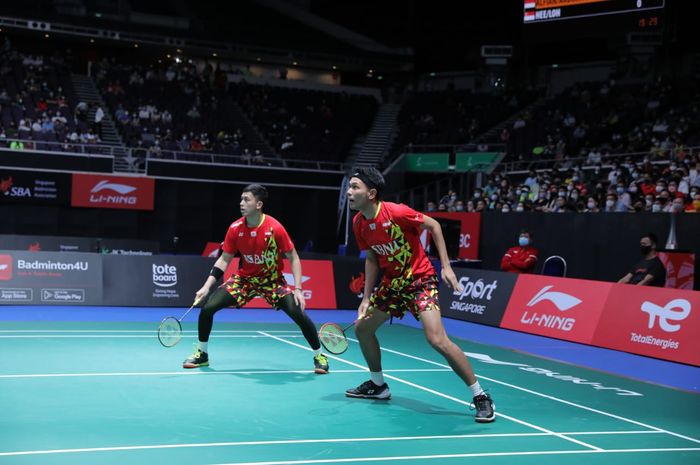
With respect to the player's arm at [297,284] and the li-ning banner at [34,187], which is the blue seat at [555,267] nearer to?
the player's arm at [297,284]

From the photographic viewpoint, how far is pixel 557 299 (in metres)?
15.7

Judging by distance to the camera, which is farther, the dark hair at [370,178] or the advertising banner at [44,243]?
the advertising banner at [44,243]

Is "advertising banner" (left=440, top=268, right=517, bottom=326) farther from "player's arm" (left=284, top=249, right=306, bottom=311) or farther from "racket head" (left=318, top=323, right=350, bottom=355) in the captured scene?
"racket head" (left=318, top=323, right=350, bottom=355)

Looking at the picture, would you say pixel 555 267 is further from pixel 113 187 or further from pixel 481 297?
pixel 113 187

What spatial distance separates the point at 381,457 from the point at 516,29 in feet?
125

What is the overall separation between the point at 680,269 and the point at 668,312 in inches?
190

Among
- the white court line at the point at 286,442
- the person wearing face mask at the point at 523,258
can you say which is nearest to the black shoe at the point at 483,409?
the white court line at the point at 286,442

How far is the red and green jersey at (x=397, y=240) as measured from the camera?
8.19 m

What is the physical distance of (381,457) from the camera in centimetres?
657

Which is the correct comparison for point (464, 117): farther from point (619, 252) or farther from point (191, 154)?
point (619, 252)

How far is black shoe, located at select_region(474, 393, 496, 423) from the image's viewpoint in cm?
794

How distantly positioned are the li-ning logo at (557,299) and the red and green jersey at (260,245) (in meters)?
6.70

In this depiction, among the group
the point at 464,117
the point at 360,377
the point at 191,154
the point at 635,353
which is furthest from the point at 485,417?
the point at 464,117

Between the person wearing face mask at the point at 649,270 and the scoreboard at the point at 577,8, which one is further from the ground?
the scoreboard at the point at 577,8
